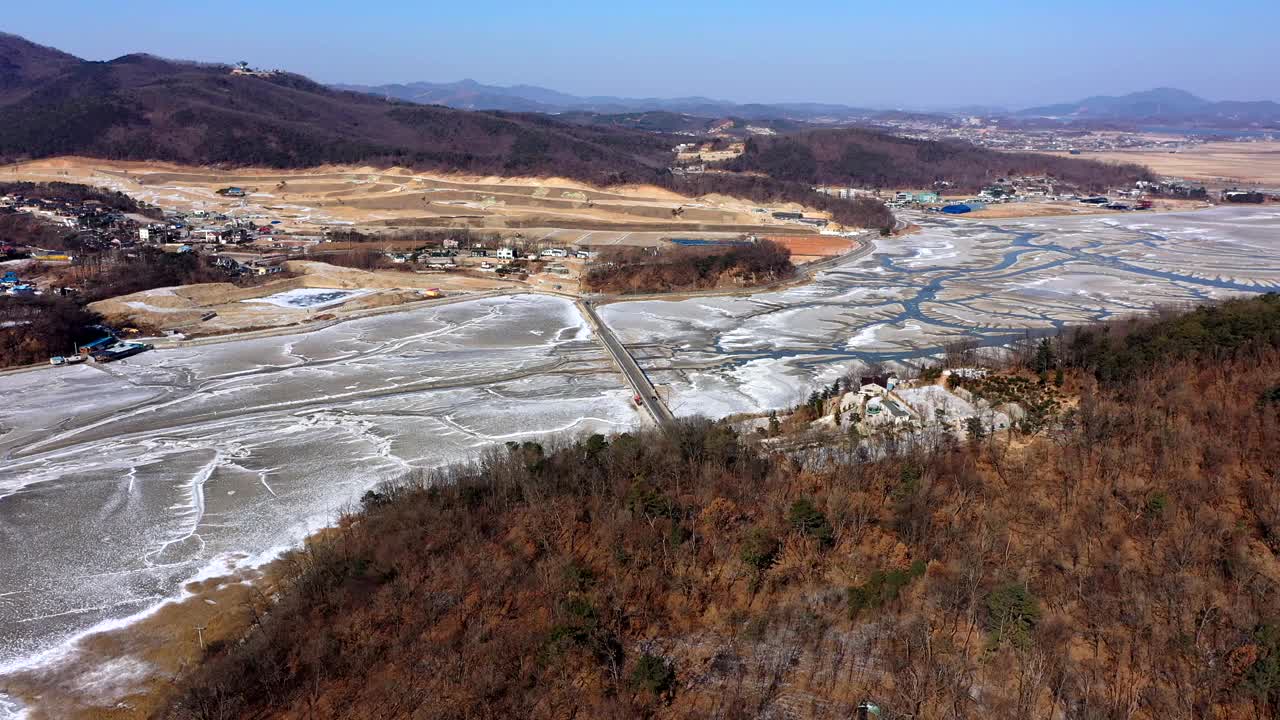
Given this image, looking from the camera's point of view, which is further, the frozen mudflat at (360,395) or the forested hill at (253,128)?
the forested hill at (253,128)

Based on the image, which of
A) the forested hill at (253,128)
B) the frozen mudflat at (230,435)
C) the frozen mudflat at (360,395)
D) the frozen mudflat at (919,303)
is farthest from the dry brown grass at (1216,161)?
the frozen mudflat at (230,435)

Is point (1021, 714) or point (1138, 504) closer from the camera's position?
point (1021, 714)

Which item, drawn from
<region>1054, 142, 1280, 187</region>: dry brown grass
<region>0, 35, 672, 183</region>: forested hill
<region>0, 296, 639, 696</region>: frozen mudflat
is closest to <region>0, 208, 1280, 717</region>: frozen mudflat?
<region>0, 296, 639, 696</region>: frozen mudflat

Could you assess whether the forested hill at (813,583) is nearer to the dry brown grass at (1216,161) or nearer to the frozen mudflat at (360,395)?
the frozen mudflat at (360,395)

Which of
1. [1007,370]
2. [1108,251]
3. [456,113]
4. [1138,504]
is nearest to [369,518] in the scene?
[1138,504]

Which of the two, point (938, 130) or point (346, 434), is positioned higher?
point (938, 130)

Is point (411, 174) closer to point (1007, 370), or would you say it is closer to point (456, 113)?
point (456, 113)
